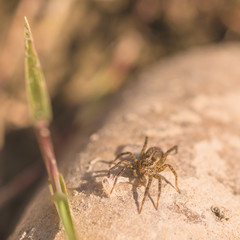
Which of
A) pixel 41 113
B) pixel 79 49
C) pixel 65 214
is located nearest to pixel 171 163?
pixel 65 214

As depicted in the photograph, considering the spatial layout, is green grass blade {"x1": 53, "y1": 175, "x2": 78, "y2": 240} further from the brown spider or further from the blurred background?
the blurred background

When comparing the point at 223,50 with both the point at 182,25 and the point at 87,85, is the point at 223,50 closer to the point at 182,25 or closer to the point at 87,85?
the point at 182,25

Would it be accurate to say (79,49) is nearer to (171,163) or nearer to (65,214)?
(171,163)

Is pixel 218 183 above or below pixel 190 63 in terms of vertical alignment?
below

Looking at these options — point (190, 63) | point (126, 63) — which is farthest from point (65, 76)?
point (190, 63)

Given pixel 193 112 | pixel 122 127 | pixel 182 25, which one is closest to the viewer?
pixel 122 127

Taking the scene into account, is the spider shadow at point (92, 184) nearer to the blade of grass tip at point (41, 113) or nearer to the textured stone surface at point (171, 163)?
the textured stone surface at point (171, 163)
